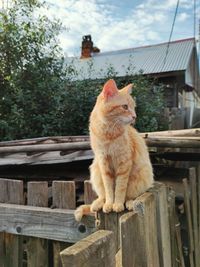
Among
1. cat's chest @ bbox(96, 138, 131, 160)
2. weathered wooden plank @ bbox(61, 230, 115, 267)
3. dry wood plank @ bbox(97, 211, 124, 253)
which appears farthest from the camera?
cat's chest @ bbox(96, 138, 131, 160)

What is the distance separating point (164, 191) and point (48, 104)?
3756mm

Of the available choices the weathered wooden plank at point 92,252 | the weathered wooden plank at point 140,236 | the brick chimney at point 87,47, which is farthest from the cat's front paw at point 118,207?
the brick chimney at point 87,47

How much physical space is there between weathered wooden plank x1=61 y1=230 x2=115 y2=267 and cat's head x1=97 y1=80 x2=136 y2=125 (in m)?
0.70

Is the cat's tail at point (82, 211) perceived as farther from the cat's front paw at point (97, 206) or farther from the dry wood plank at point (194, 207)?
the dry wood plank at point (194, 207)

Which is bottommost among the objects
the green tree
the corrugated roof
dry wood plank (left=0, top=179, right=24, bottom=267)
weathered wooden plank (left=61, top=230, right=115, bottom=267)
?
dry wood plank (left=0, top=179, right=24, bottom=267)

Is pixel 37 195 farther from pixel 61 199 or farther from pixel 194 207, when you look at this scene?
pixel 194 207

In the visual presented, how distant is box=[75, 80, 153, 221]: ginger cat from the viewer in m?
1.20

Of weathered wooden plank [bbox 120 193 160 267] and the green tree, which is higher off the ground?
the green tree

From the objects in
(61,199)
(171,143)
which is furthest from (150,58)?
(61,199)

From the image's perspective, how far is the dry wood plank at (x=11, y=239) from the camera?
148cm

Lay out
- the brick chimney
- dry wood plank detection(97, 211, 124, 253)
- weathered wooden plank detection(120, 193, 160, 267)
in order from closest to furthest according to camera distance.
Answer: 1. weathered wooden plank detection(120, 193, 160, 267)
2. dry wood plank detection(97, 211, 124, 253)
3. the brick chimney

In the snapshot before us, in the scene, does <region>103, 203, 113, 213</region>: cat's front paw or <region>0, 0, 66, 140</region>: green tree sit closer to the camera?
<region>103, 203, 113, 213</region>: cat's front paw

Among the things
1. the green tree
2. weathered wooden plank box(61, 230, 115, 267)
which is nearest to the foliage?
the green tree

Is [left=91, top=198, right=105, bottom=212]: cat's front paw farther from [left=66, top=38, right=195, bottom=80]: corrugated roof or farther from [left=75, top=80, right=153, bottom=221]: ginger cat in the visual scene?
[left=66, top=38, right=195, bottom=80]: corrugated roof
